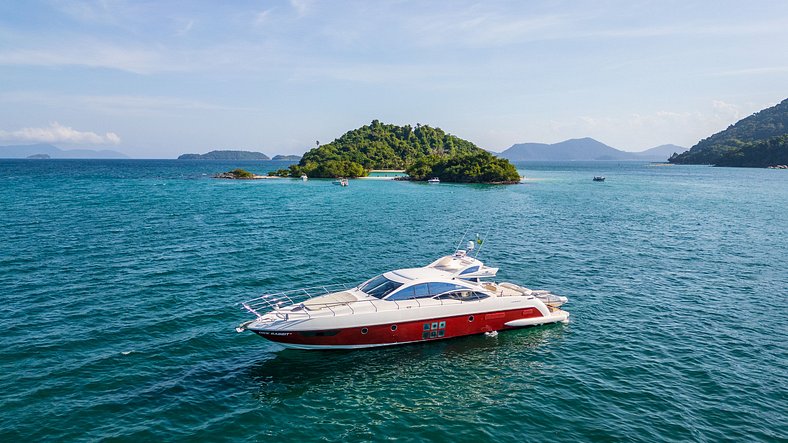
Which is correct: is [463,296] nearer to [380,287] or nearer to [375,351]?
[380,287]

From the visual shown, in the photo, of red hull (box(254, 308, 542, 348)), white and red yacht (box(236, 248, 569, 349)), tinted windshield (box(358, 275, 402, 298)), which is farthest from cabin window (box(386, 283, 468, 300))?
red hull (box(254, 308, 542, 348))

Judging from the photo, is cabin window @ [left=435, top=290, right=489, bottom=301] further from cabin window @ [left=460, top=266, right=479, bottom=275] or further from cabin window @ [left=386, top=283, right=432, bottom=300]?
cabin window @ [left=460, top=266, right=479, bottom=275]

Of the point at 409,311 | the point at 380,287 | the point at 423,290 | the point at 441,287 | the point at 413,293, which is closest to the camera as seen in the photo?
the point at 409,311

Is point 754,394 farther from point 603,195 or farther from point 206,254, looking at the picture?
point 603,195

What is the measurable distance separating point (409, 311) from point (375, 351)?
2.75 meters

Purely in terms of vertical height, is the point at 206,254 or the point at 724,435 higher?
the point at 206,254

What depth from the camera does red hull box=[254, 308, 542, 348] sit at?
23312mm

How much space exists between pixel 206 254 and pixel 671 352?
37.6 m

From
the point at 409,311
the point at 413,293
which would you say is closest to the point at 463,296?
the point at 413,293

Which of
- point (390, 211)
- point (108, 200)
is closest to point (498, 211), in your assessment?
point (390, 211)

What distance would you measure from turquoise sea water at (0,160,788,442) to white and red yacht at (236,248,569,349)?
87 centimetres

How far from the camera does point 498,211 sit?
259ft

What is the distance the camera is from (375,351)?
2434 centimetres

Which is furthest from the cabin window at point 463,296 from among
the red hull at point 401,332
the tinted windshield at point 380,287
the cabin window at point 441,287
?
the tinted windshield at point 380,287
